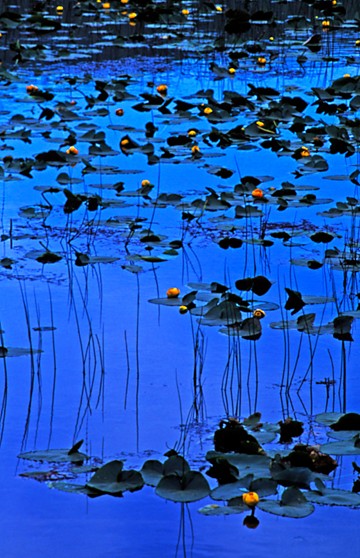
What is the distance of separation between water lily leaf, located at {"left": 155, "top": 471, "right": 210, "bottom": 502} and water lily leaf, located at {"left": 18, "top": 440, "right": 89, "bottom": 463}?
0.90 feet

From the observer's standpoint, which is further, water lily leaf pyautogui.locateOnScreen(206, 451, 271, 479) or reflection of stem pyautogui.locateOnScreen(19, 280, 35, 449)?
reflection of stem pyautogui.locateOnScreen(19, 280, 35, 449)

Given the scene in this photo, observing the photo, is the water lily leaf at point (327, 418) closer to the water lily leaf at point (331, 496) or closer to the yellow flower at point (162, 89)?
the water lily leaf at point (331, 496)

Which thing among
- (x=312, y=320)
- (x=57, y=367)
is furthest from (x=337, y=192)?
(x=57, y=367)

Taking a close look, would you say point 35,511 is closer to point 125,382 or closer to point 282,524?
point 282,524

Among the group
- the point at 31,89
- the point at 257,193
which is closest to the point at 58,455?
the point at 257,193

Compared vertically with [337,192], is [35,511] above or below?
below

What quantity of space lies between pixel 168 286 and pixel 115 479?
1.65 metres

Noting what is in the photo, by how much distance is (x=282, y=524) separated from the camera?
262 centimetres

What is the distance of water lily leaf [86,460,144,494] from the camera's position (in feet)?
9.00

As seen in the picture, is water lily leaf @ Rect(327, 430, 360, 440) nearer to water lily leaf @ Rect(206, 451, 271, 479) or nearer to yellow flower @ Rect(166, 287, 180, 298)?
water lily leaf @ Rect(206, 451, 271, 479)

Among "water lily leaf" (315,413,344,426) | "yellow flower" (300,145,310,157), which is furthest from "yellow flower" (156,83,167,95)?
"water lily leaf" (315,413,344,426)

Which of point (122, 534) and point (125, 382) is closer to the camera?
point (122, 534)

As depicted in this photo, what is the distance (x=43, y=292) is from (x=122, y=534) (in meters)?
1.77

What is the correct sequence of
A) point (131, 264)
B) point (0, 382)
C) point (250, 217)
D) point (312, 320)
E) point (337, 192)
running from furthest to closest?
1. point (337, 192)
2. point (250, 217)
3. point (131, 264)
4. point (312, 320)
5. point (0, 382)
